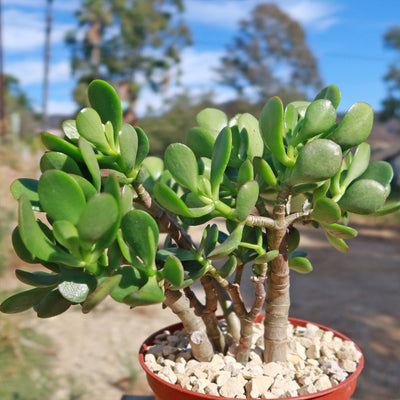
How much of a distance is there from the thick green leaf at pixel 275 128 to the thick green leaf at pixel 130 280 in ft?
0.65

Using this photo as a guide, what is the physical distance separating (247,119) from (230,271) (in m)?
0.19

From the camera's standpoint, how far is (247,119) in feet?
1.81

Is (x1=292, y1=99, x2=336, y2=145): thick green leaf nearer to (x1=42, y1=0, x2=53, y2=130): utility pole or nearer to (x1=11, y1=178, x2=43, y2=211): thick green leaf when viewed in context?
(x1=11, y1=178, x2=43, y2=211): thick green leaf

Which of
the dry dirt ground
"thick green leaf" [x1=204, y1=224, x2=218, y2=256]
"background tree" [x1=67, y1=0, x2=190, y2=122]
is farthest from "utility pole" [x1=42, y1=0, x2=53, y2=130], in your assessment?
"thick green leaf" [x1=204, y1=224, x2=218, y2=256]

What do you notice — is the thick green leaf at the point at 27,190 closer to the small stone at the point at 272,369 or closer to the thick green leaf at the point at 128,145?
the thick green leaf at the point at 128,145

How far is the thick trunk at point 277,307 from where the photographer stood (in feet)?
1.98

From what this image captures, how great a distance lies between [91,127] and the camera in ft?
1.49

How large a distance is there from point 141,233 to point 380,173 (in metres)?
0.32

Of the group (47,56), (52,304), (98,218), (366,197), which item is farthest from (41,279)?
(47,56)

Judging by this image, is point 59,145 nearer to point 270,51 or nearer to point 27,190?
point 27,190

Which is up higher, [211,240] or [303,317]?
[211,240]

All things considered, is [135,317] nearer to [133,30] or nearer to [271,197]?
[271,197]

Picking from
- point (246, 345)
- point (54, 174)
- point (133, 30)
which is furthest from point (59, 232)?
point (133, 30)

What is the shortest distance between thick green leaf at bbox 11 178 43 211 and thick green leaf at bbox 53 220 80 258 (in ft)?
0.20
